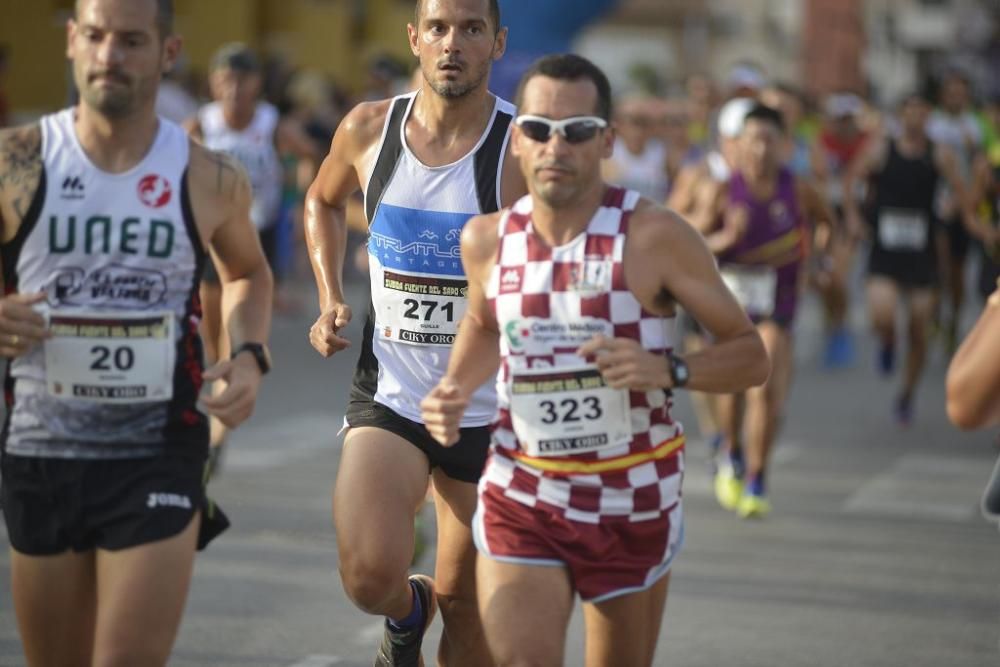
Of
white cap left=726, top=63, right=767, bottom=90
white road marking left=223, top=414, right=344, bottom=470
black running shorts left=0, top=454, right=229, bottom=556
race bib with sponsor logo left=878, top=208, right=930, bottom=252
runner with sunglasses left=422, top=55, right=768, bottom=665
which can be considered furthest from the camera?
white cap left=726, top=63, right=767, bottom=90

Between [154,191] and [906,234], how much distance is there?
10.6m

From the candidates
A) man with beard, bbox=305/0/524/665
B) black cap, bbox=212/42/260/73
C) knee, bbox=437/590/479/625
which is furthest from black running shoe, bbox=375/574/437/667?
black cap, bbox=212/42/260/73

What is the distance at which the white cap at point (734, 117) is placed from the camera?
35.2 feet

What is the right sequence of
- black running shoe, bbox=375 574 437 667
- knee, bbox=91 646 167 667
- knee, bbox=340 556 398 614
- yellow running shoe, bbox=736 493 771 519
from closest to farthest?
knee, bbox=91 646 167 667
knee, bbox=340 556 398 614
black running shoe, bbox=375 574 437 667
yellow running shoe, bbox=736 493 771 519

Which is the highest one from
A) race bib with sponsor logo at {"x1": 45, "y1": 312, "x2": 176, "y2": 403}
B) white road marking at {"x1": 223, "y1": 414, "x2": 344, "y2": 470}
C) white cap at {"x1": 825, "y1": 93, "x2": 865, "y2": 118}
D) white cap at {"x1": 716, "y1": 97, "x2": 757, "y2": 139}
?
race bib with sponsor logo at {"x1": 45, "y1": 312, "x2": 176, "y2": 403}

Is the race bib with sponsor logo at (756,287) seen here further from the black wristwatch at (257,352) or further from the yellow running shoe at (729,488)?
the black wristwatch at (257,352)

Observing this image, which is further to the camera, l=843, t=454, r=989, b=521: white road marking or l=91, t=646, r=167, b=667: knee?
l=843, t=454, r=989, b=521: white road marking

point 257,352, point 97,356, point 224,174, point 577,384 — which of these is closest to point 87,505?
point 97,356

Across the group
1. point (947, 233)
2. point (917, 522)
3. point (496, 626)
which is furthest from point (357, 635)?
point (947, 233)

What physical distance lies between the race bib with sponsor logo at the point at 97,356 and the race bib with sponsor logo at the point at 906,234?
34.9 ft

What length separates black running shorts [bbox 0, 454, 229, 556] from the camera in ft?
14.8

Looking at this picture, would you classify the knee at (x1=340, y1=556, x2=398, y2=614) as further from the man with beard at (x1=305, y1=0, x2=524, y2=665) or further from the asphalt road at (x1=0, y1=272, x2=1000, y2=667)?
the asphalt road at (x1=0, y1=272, x2=1000, y2=667)

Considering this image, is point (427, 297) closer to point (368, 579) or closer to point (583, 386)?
point (368, 579)

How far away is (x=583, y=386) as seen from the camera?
4.68 metres
